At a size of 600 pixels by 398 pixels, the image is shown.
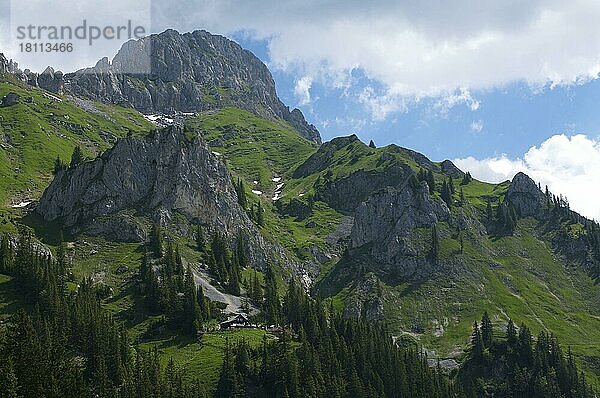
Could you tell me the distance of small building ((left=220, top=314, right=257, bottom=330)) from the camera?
192 meters

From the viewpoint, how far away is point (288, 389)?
503 feet

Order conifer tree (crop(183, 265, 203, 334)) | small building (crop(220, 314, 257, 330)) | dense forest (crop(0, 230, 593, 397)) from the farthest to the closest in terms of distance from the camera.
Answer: small building (crop(220, 314, 257, 330)) → conifer tree (crop(183, 265, 203, 334)) → dense forest (crop(0, 230, 593, 397))

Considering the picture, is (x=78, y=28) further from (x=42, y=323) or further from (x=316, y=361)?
(x=316, y=361)

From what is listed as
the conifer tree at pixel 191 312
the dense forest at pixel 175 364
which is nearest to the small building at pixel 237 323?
the dense forest at pixel 175 364

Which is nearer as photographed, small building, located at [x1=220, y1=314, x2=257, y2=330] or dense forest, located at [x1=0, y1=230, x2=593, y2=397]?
dense forest, located at [x1=0, y1=230, x2=593, y2=397]

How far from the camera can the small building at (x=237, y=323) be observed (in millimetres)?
191875

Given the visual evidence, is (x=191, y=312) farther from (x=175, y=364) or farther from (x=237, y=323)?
(x=175, y=364)

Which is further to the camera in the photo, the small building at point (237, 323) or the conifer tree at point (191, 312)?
the small building at point (237, 323)

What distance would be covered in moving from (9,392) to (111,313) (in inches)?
4064

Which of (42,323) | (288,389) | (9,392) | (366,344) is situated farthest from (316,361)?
(9,392)

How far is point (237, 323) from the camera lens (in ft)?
639

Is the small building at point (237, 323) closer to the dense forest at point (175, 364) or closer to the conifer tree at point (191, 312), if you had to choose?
the dense forest at point (175, 364)

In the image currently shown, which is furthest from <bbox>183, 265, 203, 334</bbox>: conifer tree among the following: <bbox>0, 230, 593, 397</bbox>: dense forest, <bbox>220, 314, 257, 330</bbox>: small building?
<bbox>220, 314, 257, 330</bbox>: small building

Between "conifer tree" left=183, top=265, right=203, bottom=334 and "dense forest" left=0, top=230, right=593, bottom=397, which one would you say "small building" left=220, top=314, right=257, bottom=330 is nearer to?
"dense forest" left=0, top=230, right=593, bottom=397
